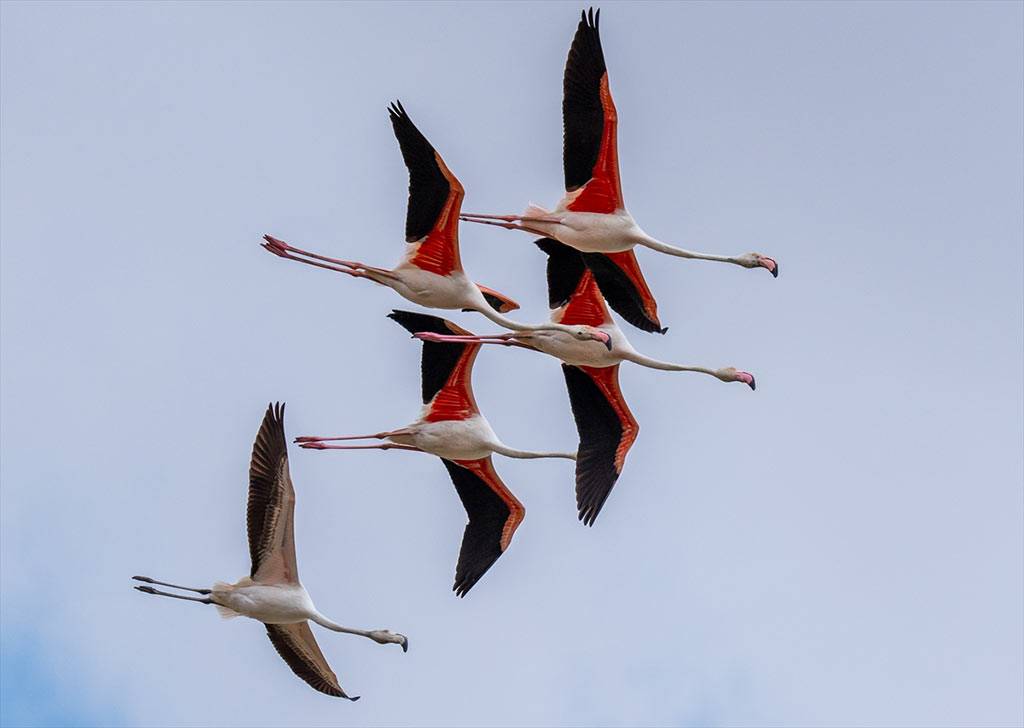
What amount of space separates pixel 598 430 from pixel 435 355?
113 inches

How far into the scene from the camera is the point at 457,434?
46.7m

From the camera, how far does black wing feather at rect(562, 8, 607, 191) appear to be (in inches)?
1724

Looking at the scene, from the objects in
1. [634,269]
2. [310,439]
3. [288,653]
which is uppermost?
[634,269]

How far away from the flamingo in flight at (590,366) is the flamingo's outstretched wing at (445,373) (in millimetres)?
1134

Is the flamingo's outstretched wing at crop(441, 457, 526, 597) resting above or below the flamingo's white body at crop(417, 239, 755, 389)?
below

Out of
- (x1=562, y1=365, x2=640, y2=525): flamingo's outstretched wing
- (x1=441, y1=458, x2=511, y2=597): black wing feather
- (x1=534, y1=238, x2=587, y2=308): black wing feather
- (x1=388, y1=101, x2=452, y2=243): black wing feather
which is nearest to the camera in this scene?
(x1=388, y1=101, x2=452, y2=243): black wing feather

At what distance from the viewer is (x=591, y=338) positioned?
45.7 meters

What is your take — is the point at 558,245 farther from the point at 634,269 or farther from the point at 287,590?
the point at 287,590

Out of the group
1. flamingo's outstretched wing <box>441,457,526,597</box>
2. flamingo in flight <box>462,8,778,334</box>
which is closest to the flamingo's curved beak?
flamingo in flight <box>462,8,778,334</box>

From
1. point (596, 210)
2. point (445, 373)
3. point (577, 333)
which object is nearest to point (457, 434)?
point (445, 373)

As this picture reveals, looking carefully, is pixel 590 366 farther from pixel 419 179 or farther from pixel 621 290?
pixel 419 179

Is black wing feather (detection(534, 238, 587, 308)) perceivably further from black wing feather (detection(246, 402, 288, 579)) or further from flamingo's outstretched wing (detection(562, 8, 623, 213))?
black wing feather (detection(246, 402, 288, 579))

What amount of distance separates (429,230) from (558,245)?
4.14m

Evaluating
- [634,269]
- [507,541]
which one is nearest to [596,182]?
[634,269]
